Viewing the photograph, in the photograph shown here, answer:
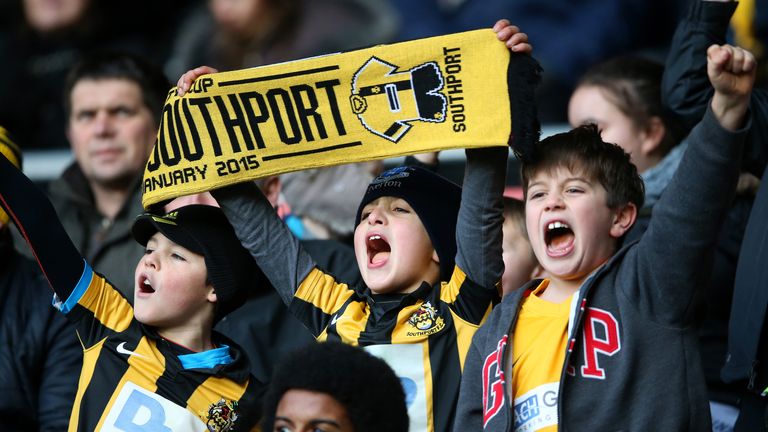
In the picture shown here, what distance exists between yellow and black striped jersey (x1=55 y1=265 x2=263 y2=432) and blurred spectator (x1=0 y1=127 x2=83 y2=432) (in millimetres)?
502

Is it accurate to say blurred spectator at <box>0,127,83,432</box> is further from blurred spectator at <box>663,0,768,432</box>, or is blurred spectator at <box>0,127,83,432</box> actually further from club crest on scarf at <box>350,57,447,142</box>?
blurred spectator at <box>663,0,768,432</box>

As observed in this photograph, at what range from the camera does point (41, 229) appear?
11.5 feet

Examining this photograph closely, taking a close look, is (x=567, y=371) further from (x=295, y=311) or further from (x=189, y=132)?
(x=189, y=132)

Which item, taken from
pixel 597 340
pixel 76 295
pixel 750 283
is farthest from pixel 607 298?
pixel 76 295

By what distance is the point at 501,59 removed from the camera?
10.8 feet

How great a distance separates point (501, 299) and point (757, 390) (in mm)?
704

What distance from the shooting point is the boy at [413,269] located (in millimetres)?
3348

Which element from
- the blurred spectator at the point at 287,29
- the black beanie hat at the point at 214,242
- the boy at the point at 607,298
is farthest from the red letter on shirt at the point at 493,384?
the blurred spectator at the point at 287,29

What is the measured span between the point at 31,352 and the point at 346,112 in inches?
54.6

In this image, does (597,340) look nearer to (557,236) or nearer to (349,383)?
(557,236)

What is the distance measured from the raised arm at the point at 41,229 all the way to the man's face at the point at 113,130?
142 centimetres

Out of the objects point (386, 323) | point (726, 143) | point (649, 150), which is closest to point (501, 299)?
point (386, 323)

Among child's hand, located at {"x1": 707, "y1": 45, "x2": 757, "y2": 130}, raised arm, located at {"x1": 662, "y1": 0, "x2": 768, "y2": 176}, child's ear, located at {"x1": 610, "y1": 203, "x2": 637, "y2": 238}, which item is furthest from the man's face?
child's hand, located at {"x1": 707, "y1": 45, "x2": 757, "y2": 130}

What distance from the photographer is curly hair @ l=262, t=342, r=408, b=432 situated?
9.41 ft
